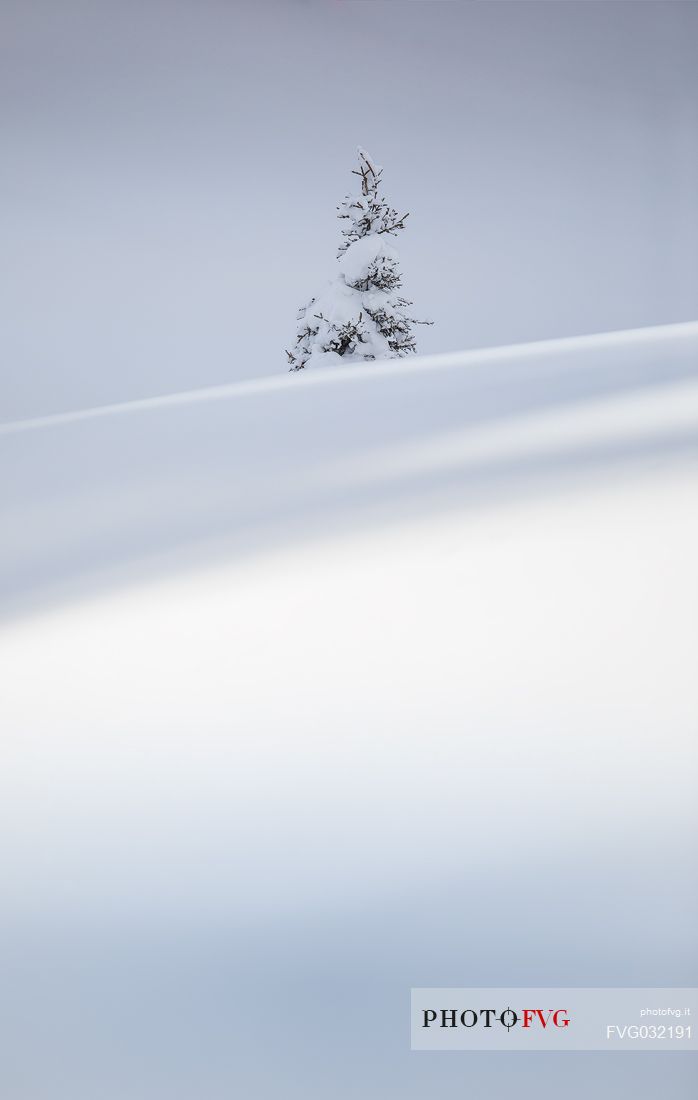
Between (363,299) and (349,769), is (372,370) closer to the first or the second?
(363,299)

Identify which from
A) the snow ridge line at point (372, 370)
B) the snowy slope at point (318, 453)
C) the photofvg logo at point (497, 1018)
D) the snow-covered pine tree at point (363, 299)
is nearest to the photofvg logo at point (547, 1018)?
the photofvg logo at point (497, 1018)

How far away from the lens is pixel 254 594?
870mm

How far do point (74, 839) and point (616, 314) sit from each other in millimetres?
4313

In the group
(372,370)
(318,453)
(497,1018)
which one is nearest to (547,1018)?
(497,1018)

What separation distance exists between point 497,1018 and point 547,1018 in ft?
0.09

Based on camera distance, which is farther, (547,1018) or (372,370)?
(372,370)

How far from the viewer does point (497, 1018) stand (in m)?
0.43

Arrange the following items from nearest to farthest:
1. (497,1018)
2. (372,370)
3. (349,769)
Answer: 1. (497,1018)
2. (349,769)
3. (372,370)

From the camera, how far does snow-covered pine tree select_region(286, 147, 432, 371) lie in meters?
3.50

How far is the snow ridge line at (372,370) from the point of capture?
86.7 inches

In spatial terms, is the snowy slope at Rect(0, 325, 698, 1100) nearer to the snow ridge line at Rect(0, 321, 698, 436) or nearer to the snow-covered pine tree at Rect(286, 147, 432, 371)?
the snow ridge line at Rect(0, 321, 698, 436)

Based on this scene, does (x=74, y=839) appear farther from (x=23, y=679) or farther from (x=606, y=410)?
(x=606, y=410)

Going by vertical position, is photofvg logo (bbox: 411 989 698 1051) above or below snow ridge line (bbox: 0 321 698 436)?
below

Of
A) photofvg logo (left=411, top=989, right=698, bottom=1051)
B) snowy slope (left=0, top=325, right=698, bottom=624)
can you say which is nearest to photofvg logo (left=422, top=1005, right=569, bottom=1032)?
photofvg logo (left=411, top=989, right=698, bottom=1051)
